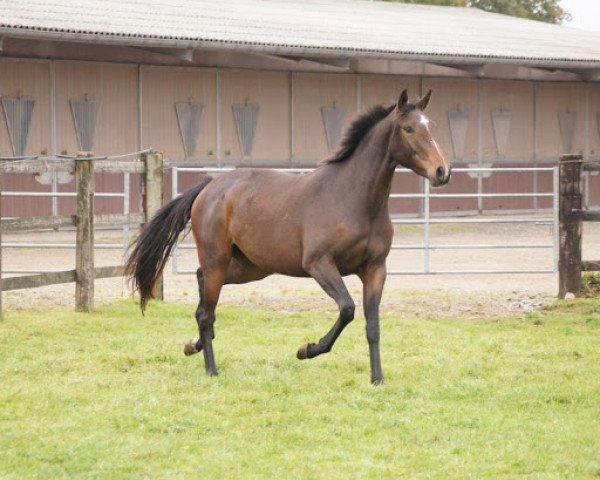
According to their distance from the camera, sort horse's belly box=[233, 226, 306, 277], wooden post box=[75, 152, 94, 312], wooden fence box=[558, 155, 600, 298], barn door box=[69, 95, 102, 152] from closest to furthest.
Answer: horse's belly box=[233, 226, 306, 277] → wooden post box=[75, 152, 94, 312] → wooden fence box=[558, 155, 600, 298] → barn door box=[69, 95, 102, 152]

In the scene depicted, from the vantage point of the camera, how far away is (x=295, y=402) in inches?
289

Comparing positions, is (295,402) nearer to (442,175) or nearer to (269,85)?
(442,175)

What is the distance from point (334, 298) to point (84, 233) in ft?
13.9

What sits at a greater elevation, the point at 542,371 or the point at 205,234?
the point at 205,234

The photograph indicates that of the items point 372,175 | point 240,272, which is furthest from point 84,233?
point 372,175

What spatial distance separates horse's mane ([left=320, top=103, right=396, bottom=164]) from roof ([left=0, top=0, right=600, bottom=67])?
11.0 m

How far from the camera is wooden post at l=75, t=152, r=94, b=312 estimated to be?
1163 cm

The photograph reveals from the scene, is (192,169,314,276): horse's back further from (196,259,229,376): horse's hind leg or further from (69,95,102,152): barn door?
(69,95,102,152): barn door

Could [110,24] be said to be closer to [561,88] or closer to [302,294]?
[302,294]

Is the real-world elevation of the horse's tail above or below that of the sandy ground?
above

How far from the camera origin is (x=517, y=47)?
88.4 ft

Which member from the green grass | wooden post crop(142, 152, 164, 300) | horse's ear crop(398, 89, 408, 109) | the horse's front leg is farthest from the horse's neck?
wooden post crop(142, 152, 164, 300)

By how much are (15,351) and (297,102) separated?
1547 cm

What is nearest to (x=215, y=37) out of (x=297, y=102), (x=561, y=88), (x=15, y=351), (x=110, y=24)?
(x=110, y=24)
